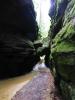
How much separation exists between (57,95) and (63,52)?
2.89m

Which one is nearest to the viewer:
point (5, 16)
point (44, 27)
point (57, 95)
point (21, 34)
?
point (57, 95)

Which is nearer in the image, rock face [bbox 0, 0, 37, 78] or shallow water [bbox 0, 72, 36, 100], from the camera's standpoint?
shallow water [bbox 0, 72, 36, 100]

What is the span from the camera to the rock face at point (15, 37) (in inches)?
562

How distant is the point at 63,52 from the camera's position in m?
4.52

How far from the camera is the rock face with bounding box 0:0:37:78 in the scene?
46.9ft

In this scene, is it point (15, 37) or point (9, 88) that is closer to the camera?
point (9, 88)

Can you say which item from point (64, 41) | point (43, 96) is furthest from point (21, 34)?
point (64, 41)

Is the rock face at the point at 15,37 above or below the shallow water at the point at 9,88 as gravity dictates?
above

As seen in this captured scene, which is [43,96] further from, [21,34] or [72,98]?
[21,34]

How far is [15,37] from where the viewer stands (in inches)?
606

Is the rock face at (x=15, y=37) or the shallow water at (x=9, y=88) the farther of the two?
the rock face at (x=15, y=37)

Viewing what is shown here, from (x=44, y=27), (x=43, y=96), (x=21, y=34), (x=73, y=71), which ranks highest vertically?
(x=44, y=27)

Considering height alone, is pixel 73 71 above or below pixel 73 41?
below

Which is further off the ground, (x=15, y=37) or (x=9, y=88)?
(x=15, y=37)
